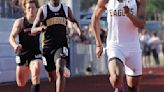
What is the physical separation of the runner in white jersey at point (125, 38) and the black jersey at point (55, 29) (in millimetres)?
1780

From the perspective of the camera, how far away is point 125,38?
8367mm

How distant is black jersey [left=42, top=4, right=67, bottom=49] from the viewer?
10.2 meters

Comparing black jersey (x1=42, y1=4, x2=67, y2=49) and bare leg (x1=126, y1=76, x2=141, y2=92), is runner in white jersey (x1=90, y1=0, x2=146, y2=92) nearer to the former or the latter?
bare leg (x1=126, y1=76, x2=141, y2=92)

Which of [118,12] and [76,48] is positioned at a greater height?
[118,12]

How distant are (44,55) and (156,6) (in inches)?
2857

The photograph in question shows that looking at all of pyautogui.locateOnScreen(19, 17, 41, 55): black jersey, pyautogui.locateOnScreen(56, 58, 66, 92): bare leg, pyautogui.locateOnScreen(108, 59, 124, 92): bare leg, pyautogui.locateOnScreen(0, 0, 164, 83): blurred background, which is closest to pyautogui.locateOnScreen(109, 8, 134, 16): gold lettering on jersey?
pyautogui.locateOnScreen(108, 59, 124, 92): bare leg

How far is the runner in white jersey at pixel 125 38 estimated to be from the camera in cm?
822

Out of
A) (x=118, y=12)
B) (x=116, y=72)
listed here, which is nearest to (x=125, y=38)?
(x=118, y=12)

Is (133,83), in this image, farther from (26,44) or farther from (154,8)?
(154,8)

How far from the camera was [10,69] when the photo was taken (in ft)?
62.6

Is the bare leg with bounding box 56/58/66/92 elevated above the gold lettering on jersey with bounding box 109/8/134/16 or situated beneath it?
situated beneath

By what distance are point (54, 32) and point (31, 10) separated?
0.80 m

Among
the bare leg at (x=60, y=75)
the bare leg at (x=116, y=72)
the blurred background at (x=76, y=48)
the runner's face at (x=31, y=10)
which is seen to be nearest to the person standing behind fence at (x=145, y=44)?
the blurred background at (x=76, y=48)

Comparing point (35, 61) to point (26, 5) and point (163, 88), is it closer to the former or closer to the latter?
point (26, 5)
